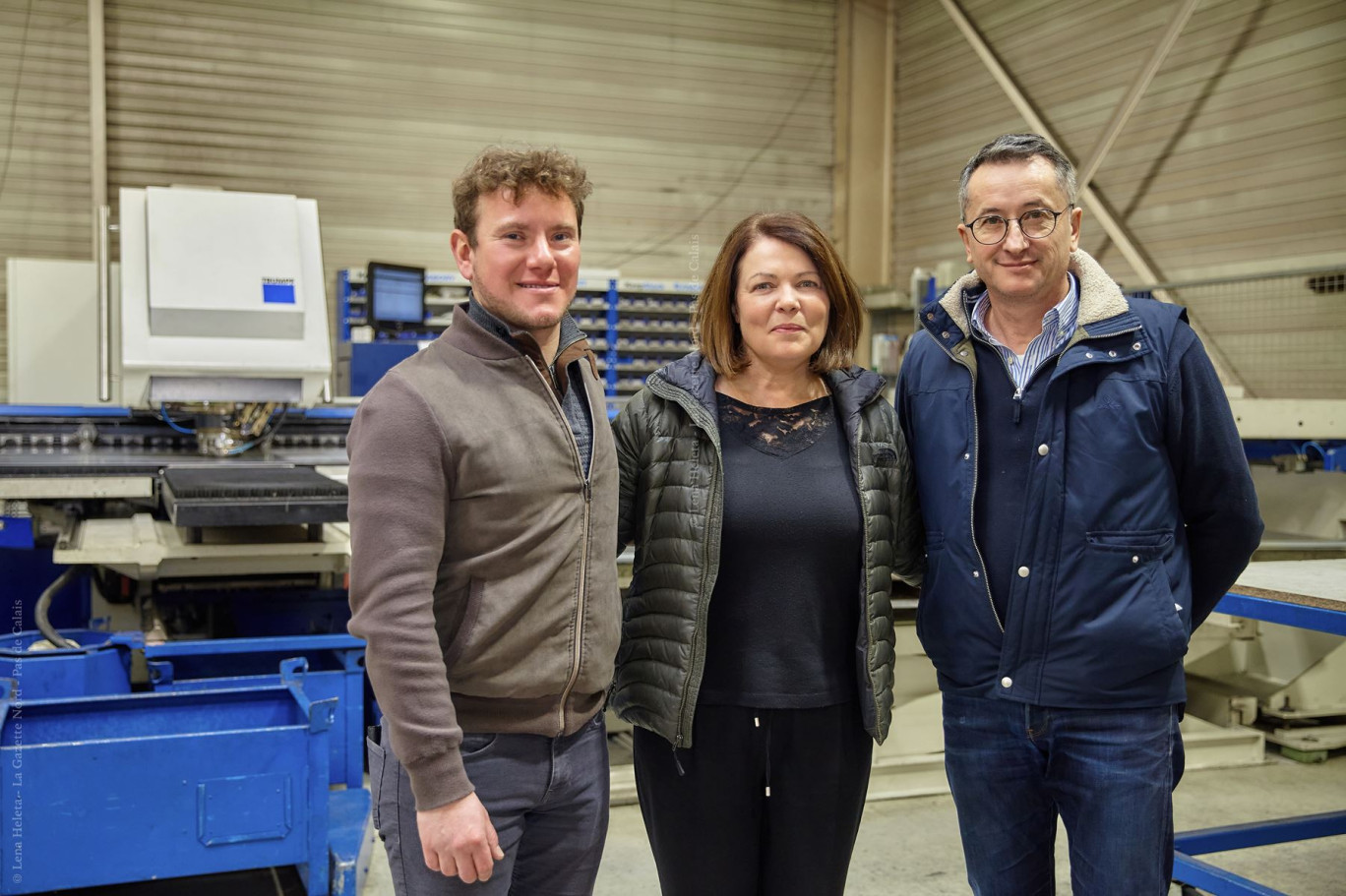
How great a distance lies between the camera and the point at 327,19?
24.5 ft

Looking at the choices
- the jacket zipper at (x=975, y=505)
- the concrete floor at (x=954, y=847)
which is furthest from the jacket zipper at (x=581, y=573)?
the concrete floor at (x=954, y=847)

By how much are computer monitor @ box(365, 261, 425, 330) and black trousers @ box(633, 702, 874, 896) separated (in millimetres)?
5589

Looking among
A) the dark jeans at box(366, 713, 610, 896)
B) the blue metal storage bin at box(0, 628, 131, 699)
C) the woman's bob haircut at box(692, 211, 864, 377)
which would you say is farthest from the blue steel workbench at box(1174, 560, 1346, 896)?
the blue metal storage bin at box(0, 628, 131, 699)

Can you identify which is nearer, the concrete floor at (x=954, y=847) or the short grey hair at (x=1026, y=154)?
the short grey hair at (x=1026, y=154)

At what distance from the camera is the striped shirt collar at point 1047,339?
1.59m

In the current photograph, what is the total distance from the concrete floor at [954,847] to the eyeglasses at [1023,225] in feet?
6.42

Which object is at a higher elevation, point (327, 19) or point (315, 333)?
point (327, 19)

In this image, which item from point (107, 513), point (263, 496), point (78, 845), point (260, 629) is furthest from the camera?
point (107, 513)

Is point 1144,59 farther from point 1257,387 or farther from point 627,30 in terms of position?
point 627,30

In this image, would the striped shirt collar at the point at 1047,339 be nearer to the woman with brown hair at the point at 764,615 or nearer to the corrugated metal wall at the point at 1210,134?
the woman with brown hair at the point at 764,615

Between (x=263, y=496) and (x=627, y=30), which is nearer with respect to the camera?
(x=263, y=496)

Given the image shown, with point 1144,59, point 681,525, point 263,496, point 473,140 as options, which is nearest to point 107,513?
point 263,496

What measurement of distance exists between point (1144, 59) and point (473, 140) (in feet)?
14.5

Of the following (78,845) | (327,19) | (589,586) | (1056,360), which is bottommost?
(78,845)
